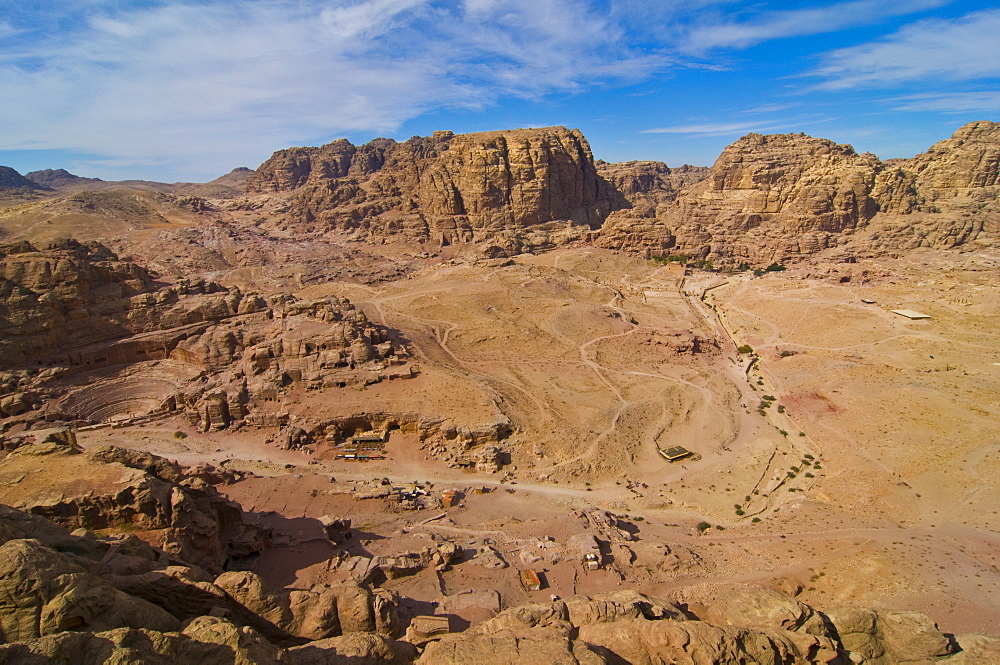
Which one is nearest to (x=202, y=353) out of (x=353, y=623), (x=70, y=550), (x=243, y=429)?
(x=243, y=429)

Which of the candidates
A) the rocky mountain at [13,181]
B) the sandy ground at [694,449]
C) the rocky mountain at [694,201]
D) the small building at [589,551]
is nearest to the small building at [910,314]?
the sandy ground at [694,449]

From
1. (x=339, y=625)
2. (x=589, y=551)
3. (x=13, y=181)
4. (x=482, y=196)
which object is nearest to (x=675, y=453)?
(x=589, y=551)

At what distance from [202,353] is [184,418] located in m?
7.34

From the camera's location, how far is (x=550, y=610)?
15.4 m

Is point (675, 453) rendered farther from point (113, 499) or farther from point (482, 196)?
point (482, 196)

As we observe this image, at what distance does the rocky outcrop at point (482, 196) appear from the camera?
100 meters

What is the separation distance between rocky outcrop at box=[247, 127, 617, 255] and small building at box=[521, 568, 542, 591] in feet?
237

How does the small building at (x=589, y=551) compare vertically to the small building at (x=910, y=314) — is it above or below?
below

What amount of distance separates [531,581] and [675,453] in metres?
A: 18.9

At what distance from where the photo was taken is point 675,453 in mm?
36906

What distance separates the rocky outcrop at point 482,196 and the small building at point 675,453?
59.3m

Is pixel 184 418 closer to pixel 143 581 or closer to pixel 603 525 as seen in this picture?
pixel 143 581

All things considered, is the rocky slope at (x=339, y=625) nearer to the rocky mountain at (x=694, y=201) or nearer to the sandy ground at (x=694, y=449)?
the sandy ground at (x=694, y=449)

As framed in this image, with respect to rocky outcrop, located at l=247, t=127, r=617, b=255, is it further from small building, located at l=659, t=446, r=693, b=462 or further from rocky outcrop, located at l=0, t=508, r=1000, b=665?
rocky outcrop, located at l=0, t=508, r=1000, b=665
